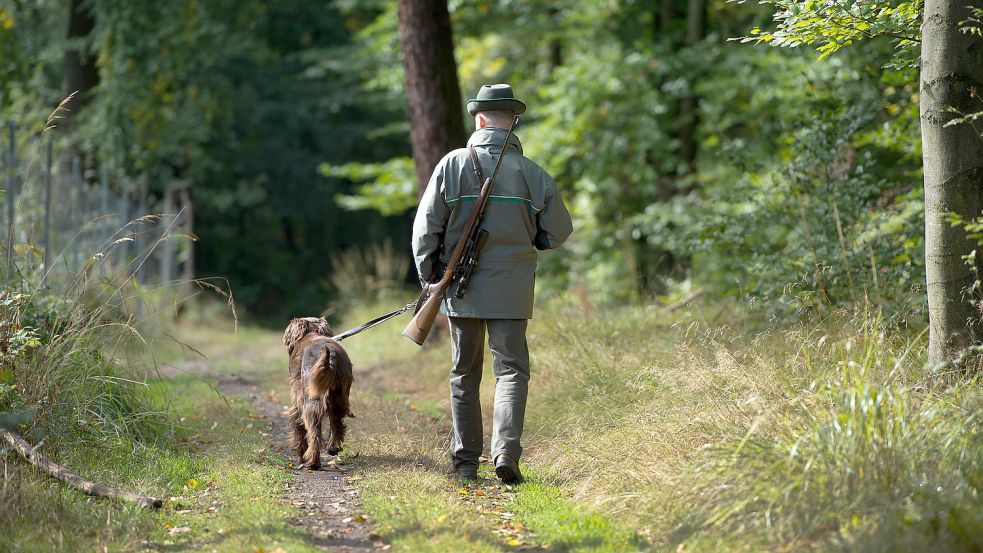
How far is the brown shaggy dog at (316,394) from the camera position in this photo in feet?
18.7

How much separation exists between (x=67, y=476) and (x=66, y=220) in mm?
7286

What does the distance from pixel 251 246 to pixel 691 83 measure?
1610cm

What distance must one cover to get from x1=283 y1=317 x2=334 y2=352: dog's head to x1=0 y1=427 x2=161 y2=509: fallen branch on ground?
1.66 m

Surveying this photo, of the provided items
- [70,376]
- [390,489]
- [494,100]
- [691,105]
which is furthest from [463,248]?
[691,105]

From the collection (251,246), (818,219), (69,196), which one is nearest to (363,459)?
(818,219)

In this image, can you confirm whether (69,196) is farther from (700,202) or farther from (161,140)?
(700,202)

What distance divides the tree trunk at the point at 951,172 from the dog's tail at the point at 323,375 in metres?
3.32

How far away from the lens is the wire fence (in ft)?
21.0

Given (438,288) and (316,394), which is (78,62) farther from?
(438,288)

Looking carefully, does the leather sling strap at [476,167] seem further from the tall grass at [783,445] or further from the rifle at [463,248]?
the tall grass at [783,445]

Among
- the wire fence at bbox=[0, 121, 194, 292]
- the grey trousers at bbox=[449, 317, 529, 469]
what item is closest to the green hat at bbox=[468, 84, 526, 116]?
the grey trousers at bbox=[449, 317, 529, 469]

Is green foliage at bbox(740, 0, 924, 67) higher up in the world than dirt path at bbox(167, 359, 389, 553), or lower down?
higher up

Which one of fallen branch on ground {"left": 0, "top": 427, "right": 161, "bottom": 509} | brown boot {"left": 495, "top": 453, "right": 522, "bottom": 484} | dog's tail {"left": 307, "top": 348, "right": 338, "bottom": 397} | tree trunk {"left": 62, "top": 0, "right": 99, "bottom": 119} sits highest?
tree trunk {"left": 62, "top": 0, "right": 99, "bottom": 119}

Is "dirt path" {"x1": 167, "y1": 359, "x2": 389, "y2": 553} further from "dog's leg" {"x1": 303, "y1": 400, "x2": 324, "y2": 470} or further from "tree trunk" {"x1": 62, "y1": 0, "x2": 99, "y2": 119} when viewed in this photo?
"tree trunk" {"x1": 62, "y1": 0, "x2": 99, "y2": 119}
